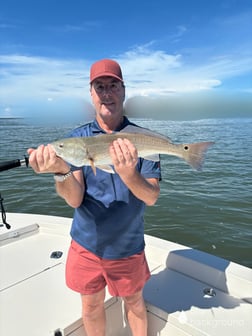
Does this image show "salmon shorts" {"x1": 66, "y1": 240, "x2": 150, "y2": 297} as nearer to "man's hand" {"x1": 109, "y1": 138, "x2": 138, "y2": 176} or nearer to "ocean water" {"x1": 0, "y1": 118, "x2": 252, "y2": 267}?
"man's hand" {"x1": 109, "y1": 138, "x2": 138, "y2": 176}

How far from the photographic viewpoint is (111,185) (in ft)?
7.70

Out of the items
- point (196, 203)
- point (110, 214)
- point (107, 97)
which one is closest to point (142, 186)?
point (110, 214)

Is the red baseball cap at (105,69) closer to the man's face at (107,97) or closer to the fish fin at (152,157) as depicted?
the man's face at (107,97)

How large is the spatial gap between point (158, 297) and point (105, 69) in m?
2.16

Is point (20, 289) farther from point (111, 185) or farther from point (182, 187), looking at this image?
point (182, 187)

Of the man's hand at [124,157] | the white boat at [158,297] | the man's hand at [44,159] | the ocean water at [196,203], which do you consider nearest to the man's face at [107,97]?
the man's hand at [124,157]

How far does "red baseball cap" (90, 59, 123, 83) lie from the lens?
2.36 metres

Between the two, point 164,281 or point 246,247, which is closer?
point 164,281

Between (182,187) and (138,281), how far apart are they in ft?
27.0

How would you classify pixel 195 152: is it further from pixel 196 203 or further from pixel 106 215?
pixel 196 203

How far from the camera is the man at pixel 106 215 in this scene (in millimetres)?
2328

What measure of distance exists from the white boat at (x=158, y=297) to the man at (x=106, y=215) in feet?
1.72

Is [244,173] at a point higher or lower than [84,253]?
lower

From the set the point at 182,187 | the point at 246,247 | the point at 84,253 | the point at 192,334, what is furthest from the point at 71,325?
the point at 182,187
